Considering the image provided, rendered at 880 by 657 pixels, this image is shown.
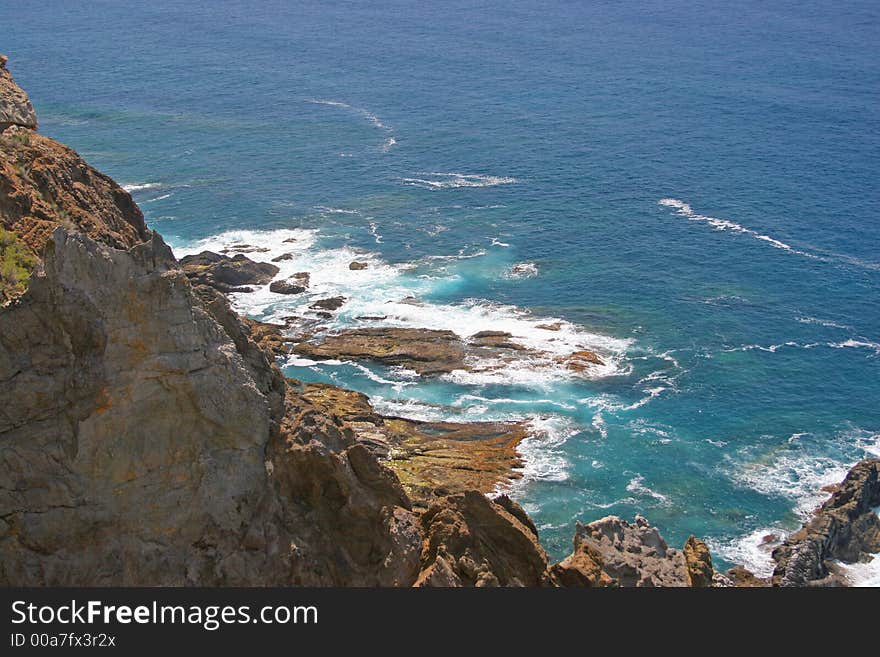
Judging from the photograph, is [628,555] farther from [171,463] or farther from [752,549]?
[752,549]

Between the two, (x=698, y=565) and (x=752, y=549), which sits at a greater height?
(x=698, y=565)

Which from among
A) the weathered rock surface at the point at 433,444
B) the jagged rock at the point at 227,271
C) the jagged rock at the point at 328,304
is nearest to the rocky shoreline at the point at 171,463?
the weathered rock surface at the point at 433,444

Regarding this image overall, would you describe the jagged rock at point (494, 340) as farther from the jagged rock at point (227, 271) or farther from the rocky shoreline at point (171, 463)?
the rocky shoreline at point (171, 463)

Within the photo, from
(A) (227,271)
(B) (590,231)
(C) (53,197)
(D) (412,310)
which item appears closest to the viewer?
(C) (53,197)

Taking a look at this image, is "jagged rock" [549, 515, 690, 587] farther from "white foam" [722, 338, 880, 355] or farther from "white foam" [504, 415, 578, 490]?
"white foam" [722, 338, 880, 355]

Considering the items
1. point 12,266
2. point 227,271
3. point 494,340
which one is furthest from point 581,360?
point 12,266

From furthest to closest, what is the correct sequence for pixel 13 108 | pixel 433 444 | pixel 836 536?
pixel 433 444 < pixel 836 536 < pixel 13 108

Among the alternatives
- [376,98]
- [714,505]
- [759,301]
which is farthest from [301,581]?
[376,98]

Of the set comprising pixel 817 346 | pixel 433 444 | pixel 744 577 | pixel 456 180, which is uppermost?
pixel 456 180
